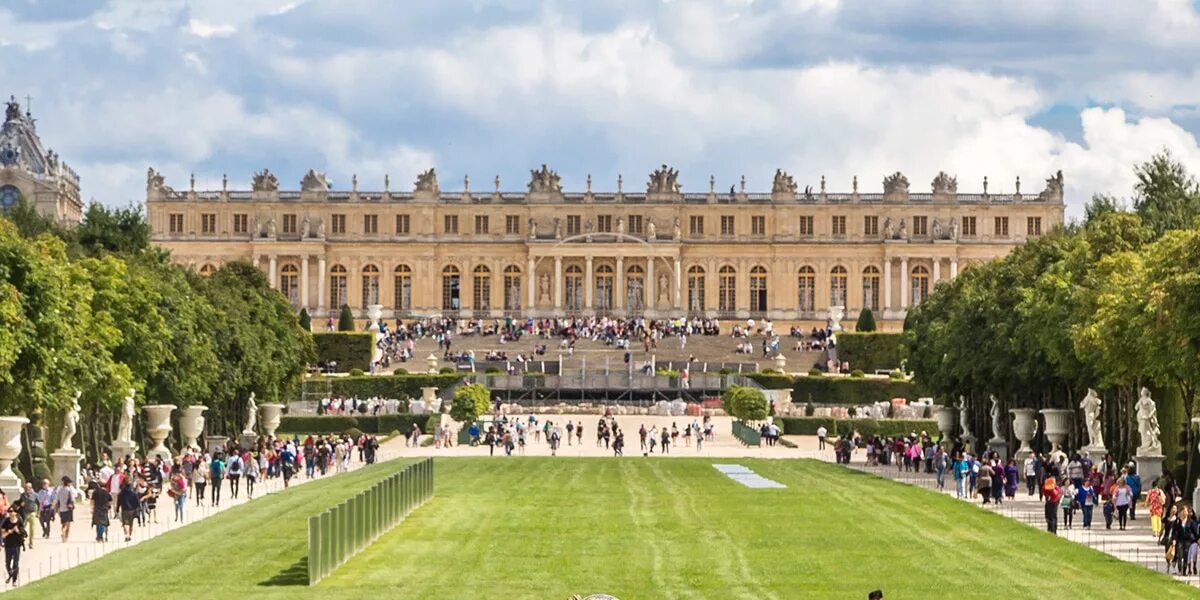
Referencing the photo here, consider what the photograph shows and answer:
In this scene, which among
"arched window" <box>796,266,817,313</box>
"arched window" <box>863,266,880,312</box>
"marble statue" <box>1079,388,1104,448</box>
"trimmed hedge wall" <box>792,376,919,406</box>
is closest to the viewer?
"marble statue" <box>1079,388,1104,448</box>

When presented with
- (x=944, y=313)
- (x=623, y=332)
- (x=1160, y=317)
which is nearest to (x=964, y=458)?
(x=1160, y=317)

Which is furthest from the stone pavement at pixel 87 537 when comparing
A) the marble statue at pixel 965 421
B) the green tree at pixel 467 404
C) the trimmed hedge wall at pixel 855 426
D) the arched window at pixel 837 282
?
the arched window at pixel 837 282

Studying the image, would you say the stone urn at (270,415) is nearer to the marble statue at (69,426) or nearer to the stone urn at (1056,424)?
the marble statue at (69,426)

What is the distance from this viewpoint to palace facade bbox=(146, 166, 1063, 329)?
138875mm

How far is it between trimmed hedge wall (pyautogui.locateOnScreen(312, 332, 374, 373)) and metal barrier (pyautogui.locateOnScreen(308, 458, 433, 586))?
2609 inches

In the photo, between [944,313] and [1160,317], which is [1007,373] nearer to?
[944,313]

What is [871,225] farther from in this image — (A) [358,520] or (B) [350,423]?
(A) [358,520]

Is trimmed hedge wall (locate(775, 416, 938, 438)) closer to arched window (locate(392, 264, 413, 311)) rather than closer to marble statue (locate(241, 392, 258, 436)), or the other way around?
marble statue (locate(241, 392, 258, 436))

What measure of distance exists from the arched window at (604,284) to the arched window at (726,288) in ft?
22.1

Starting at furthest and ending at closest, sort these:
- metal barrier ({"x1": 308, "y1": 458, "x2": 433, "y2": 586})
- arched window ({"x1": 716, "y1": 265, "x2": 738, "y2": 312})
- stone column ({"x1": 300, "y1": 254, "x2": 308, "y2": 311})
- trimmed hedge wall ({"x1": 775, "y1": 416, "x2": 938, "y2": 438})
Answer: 1. arched window ({"x1": 716, "y1": 265, "x2": 738, "y2": 312})
2. stone column ({"x1": 300, "y1": 254, "x2": 308, "y2": 311})
3. trimmed hedge wall ({"x1": 775, "y1": 416, "x2": 938, "y2": 438})
4. metal barrier ({"x1": 308, "y1": 458, "x2": 433, "y2": 586})

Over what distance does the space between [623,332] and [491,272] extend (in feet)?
59.0

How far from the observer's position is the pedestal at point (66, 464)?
4966 centimetres

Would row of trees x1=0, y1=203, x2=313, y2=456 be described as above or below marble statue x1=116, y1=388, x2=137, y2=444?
above

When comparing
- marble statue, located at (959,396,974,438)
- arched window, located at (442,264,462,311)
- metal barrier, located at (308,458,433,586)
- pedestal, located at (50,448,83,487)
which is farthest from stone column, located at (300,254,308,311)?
metal barrier, located at (308,458,433,586)
